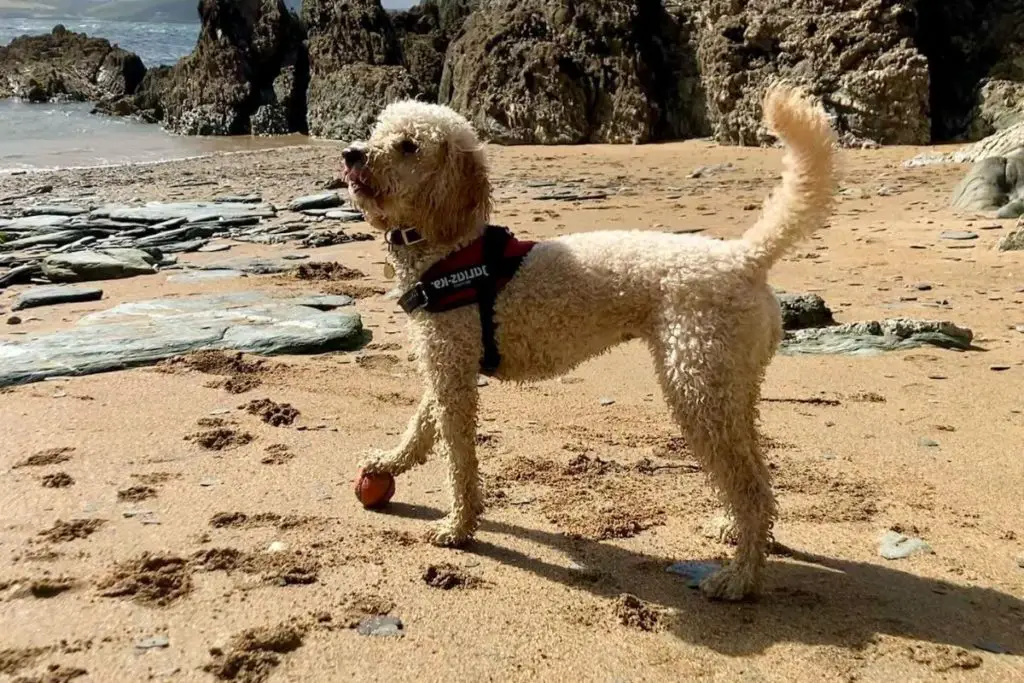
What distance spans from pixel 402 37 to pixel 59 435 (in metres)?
24.1

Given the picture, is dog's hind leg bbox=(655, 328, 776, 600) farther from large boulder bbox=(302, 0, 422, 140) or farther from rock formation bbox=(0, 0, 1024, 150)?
large boulder bbox=(302, 0, 422, 140)

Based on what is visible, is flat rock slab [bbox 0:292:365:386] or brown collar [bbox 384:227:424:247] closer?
brown collar [bbox 384:227:424:247]

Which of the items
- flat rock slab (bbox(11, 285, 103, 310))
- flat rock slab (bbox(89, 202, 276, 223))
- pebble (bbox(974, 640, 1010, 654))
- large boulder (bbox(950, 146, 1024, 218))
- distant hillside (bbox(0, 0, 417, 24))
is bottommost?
pebble (bbox(974, 640, 1010, 654))

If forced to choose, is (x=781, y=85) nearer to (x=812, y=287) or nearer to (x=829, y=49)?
(x=812, y=287)

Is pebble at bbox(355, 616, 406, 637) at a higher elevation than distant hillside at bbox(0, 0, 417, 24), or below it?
below

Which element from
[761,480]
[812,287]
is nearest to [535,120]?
[812,287]

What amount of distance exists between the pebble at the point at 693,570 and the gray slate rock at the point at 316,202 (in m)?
10.5

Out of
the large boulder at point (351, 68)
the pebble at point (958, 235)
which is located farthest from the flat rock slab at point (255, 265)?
the large boulder at point (351, 68)

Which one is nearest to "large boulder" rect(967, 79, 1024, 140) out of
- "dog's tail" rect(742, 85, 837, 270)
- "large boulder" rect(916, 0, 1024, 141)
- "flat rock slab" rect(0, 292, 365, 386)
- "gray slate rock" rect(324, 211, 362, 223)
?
"large boulder" rect(916, 0, 1024, 141)

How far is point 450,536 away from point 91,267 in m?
7.00

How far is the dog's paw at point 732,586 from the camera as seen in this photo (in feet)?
12.4

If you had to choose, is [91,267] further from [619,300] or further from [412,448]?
[619,300]

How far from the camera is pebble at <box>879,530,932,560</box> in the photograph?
4.09 m

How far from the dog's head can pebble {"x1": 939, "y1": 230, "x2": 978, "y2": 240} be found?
7403 millimetres
